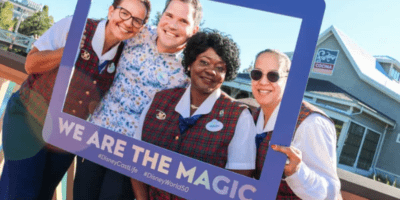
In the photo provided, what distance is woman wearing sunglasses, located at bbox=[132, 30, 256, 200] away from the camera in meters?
1.06

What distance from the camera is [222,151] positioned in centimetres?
106

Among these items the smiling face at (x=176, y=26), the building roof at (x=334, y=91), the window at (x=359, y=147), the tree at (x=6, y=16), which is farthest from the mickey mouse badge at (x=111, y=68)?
the tree at (x=6, y=16)

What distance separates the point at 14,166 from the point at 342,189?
147cm

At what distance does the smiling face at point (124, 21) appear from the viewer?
3.90 ft

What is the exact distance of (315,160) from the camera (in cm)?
104

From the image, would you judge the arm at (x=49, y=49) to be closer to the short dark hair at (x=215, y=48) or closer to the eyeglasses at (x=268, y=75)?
the short dark hair at (x=215, y=48)

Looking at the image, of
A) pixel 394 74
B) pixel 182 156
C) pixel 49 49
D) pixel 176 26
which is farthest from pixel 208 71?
pixel 394 74

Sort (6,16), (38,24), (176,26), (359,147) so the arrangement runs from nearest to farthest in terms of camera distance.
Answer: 1. (176,26)
2. (359,147)
3. (38,24)
4. (6,16)

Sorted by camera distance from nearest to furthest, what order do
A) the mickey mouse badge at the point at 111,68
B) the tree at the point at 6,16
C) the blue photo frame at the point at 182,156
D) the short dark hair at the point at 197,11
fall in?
the blue photo frame at the point at 182,156
the short dark hair at the point at 197,11
the mickey mouse badge at the point at 111,68
the tree at the point at 6,16

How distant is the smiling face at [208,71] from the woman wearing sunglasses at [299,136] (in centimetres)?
12

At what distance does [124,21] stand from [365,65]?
1216cm

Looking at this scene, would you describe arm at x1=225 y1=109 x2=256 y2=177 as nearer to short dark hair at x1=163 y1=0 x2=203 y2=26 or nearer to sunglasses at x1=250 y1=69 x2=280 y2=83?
sunglasses at x1=250 y1=69 x2=280 y2=83

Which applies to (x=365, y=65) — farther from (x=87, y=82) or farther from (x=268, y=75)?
(x=87, y=82)

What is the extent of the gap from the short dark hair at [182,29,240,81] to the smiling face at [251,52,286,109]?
0.26 feet
